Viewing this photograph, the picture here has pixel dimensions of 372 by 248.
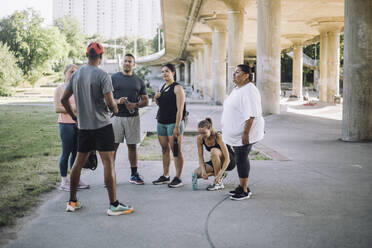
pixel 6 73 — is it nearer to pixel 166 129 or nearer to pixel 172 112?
pixel 166 129

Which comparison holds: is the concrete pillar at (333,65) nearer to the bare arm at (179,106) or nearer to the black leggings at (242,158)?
the bare arm at (179,106)

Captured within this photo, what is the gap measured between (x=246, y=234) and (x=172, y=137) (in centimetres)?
249

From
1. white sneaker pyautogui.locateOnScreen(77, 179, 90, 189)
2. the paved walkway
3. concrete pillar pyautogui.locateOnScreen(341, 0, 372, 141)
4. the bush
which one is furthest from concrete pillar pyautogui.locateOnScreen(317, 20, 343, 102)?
the bush

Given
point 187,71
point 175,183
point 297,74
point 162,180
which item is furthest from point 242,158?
point 187,71

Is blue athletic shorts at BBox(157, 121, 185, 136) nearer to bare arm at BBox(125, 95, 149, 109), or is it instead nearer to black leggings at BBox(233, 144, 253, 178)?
bare arm at BBox(125, 95, 149, 109)

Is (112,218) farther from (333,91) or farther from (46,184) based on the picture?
(333,91)

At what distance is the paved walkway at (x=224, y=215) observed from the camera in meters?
4.21

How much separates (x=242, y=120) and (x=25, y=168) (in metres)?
4.70

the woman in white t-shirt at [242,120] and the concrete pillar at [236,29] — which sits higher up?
the concrete pillar at [236,29]

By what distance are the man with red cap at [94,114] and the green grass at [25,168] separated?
858 mm

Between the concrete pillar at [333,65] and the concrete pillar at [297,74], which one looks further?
the concrete pillar at [297,74]

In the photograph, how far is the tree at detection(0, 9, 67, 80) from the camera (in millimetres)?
61219

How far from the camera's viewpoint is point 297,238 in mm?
4250

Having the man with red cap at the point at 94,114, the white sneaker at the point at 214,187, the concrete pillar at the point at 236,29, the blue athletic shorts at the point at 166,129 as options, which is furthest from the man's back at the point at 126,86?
the concrete pillar at the point at 236,29
